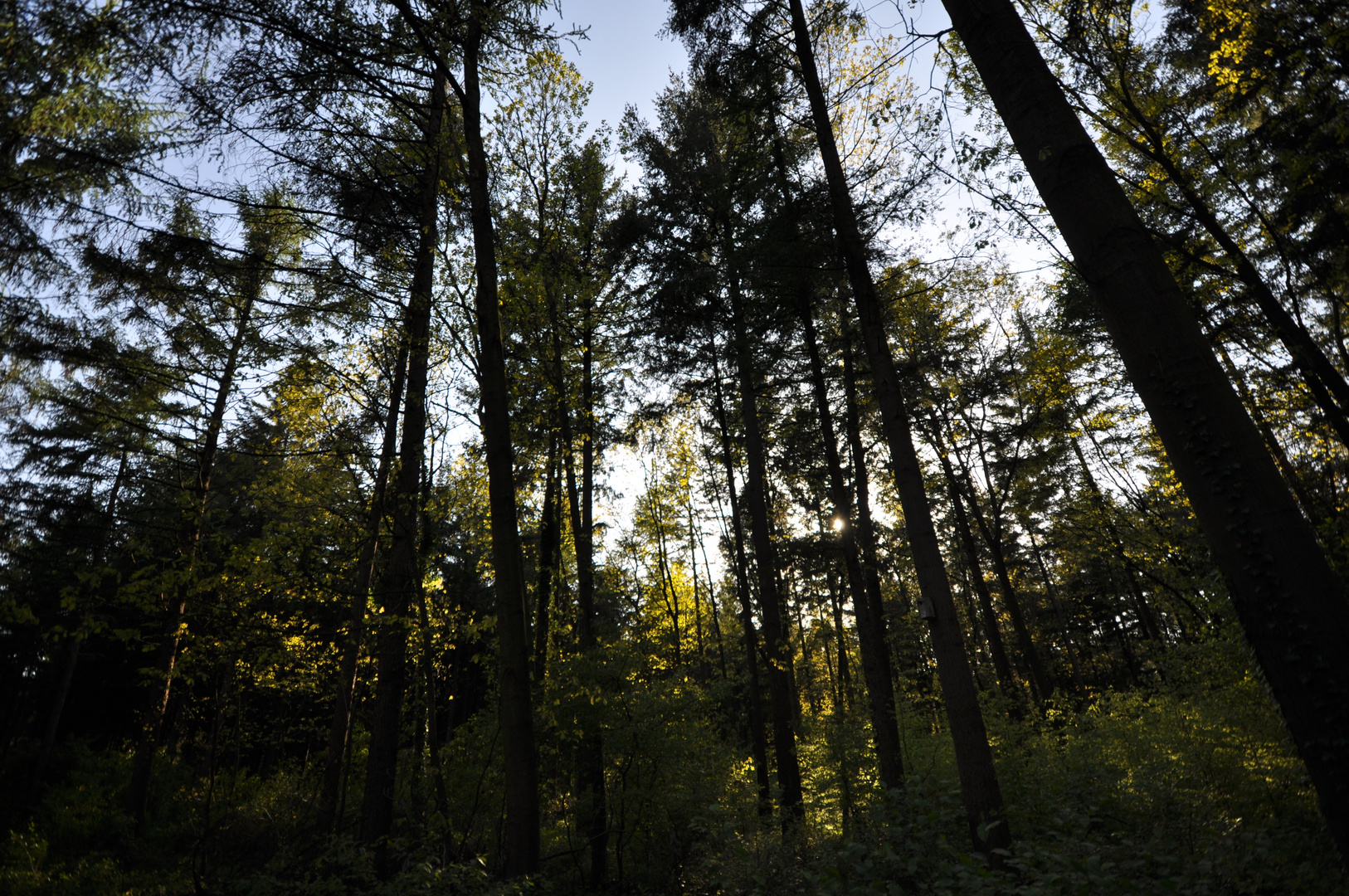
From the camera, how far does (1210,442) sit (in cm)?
289

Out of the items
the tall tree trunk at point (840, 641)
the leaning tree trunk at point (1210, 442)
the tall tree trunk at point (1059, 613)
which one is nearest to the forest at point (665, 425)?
the leaning tree trunk at point (1210, 442)

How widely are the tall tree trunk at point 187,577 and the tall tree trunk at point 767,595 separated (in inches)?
→ 311

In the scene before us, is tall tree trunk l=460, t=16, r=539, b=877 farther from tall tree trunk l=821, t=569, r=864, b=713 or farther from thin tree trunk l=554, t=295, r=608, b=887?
tall tree trunk l=821, t=569, r=864, b=713

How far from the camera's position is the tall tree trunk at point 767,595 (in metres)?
10.2

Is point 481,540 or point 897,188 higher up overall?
point 897,188

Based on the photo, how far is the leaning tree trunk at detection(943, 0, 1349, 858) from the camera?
261cm

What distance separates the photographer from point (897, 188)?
28.5 ft

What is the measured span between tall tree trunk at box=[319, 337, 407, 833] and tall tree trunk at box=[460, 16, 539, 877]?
1695 mm

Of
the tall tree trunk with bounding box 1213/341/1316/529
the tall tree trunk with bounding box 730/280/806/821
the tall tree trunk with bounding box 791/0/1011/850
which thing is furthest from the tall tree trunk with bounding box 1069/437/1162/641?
the tall tree trunk with bounding box 791/0/1011/850

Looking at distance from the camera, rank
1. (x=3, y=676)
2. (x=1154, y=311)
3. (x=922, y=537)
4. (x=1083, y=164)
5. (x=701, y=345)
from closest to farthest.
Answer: (x=1154, y=311), (x=1083, y=164), (x=922, y=537), (x=701, y=345), (x=3, y=676)

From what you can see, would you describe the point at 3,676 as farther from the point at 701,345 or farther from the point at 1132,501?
the point at 1132,501

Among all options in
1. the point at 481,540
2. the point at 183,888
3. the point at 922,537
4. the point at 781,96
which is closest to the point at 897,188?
the point at 781,96

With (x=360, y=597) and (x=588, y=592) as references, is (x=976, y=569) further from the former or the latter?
(x=360, y=597)

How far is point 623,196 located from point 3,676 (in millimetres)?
23072
